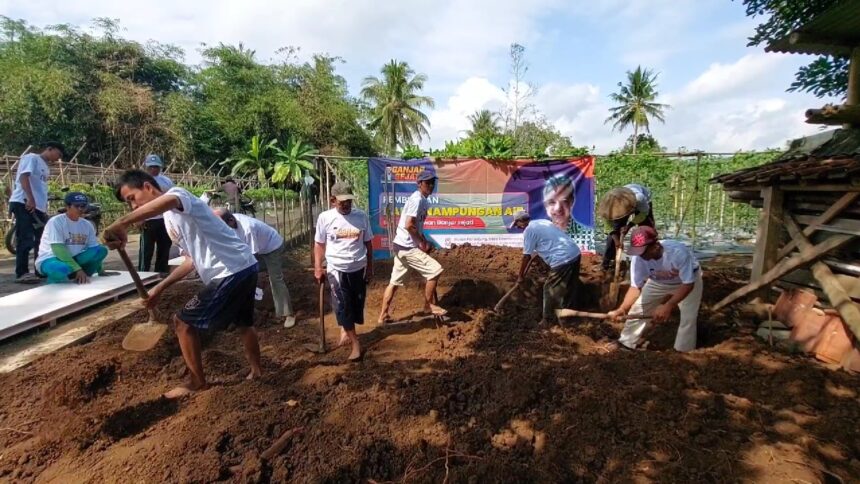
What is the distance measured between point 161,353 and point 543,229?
3947 millimetres

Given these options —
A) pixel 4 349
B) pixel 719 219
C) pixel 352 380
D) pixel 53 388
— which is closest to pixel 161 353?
pixel 53 388

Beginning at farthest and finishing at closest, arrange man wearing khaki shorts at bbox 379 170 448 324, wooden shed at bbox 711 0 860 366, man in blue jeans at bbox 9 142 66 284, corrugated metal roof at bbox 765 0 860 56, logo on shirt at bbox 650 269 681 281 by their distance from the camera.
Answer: man in blue jeans at bbox 9 142 66 284
man wearing khaki shorts at bbox 379 170 448 324
corrugated metal roof at bbox 765 0 860 56
logo on shirt at bbox 650 269 681 281
wooden shed at bbox 711 0 860 366

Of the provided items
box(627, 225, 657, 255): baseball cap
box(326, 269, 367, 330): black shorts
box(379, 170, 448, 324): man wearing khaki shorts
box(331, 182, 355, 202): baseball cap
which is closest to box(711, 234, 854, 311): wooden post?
box(627, 225, 657, 255): baseball cap

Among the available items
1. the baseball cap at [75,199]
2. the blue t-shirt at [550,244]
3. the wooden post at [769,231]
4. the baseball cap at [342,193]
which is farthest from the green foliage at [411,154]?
the wooden post at [769,231]

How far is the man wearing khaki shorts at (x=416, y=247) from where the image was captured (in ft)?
15.6

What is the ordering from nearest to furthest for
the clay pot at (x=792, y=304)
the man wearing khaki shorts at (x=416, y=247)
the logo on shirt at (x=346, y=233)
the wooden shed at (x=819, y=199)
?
the wooden shed at (x=819, y=199) → the logo on shirt at (x=346, y=233) → the clay pot at (x=792, y=304) → the man wearing khaki shorts at (x=416, y=247)

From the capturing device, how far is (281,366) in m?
3.76

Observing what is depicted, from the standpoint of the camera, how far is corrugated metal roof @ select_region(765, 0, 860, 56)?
14.8 feet

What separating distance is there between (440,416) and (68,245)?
5.04 metres

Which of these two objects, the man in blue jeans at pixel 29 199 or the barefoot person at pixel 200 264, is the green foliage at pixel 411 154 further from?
the barefoot person at pixel 200 264

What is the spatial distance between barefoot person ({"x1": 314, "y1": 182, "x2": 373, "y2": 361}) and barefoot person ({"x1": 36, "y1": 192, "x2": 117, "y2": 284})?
10.6ft

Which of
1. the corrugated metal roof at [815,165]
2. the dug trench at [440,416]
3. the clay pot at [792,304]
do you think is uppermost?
the corrugated metal roof at [815,165]

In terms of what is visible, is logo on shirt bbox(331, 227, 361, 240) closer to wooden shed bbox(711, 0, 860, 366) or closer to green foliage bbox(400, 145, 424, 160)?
wooden shed bbox(711, 0, 860, 366)

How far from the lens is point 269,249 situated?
477 centimetres
